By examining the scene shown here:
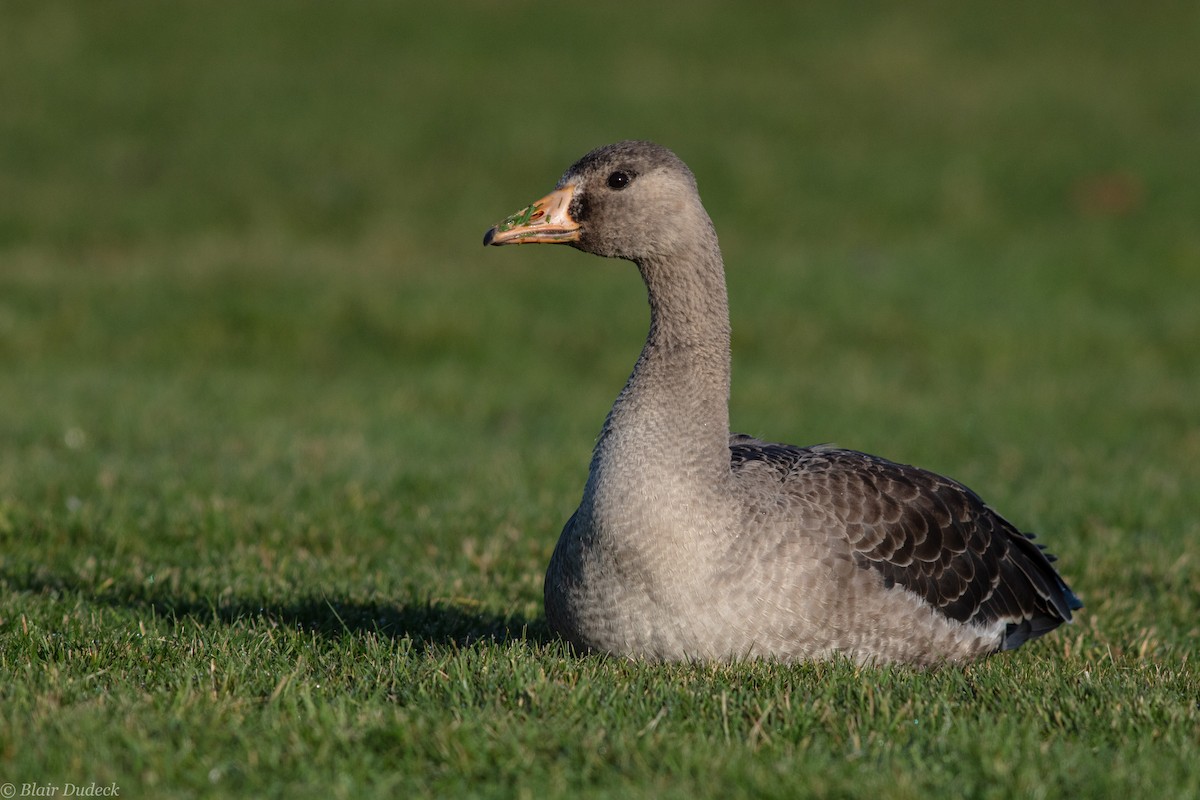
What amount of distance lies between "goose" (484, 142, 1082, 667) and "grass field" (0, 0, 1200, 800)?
0.23 m

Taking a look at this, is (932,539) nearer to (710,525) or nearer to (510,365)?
(710,525)

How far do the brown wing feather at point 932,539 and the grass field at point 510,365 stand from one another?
0.90ft

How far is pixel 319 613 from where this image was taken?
6.52 meters

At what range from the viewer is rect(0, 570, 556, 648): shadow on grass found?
6141 millimetres

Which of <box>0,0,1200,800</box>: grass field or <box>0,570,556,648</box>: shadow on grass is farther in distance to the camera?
<box>0,570,556,648</box>: shadow on grass

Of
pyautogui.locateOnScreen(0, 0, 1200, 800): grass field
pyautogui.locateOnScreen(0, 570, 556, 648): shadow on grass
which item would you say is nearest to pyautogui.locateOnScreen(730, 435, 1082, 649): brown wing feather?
pyautogui.locateOnScreen(0, 0, 1200, 800): grass field

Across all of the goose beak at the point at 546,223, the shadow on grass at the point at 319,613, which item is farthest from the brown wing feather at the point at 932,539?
the shadow on grass at the point at 319,613

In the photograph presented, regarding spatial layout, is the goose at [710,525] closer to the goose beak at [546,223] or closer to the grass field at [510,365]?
the goose beak at [546,223]

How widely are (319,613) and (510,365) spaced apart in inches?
348

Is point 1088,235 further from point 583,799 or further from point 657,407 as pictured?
point 583,799

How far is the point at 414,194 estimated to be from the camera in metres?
20.9

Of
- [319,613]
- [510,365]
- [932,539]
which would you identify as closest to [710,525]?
[932,539]

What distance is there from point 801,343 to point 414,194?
7.46m

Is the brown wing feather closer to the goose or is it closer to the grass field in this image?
the goose
